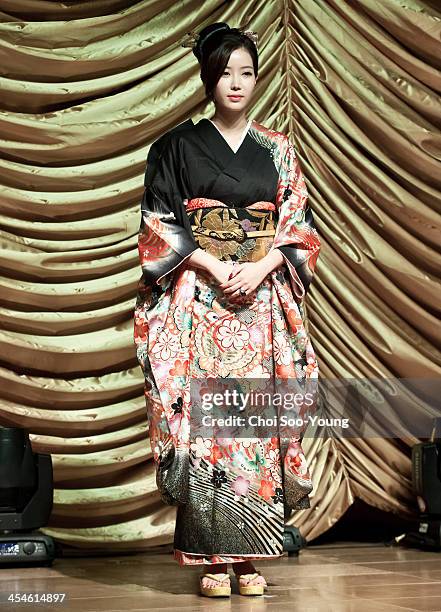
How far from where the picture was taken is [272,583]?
10.4 feet

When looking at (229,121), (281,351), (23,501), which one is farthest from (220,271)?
(23,501)

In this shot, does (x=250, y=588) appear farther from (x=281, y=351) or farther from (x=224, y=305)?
(x=224, y=305)

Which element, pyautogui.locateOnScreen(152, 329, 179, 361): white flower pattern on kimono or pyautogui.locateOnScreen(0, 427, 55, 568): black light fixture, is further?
pyautogui.locateOnScreen(0, 427, 55, 568): black light fixture

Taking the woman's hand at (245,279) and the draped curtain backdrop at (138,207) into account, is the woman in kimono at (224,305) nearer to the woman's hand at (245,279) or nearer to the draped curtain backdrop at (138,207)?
the woman's hand at (245,279)

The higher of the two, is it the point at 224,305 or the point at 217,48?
the point at 217,48

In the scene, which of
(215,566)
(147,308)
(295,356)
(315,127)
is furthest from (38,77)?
(215,566)

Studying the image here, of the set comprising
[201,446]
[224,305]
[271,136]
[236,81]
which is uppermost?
[236,81]

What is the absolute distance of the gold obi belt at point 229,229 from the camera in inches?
121

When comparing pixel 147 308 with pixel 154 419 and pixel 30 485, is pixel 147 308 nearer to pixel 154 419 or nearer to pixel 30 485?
pixel 154 419

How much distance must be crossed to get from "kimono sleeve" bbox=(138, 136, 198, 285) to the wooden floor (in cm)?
88

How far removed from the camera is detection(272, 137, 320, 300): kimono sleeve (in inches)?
121

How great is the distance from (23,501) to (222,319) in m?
1.16

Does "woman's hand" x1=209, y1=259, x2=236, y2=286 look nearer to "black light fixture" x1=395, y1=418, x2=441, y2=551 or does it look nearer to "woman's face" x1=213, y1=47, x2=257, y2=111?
"woman's face" x1=213, y1=47, x2=257, y2=111

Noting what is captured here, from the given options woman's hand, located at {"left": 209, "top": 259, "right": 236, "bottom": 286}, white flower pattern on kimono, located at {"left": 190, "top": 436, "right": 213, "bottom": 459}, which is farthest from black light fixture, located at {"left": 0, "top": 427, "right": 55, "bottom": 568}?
woman's hand, located at {"left": 209, "top": 259, "right": 236, "bottom": 286}
